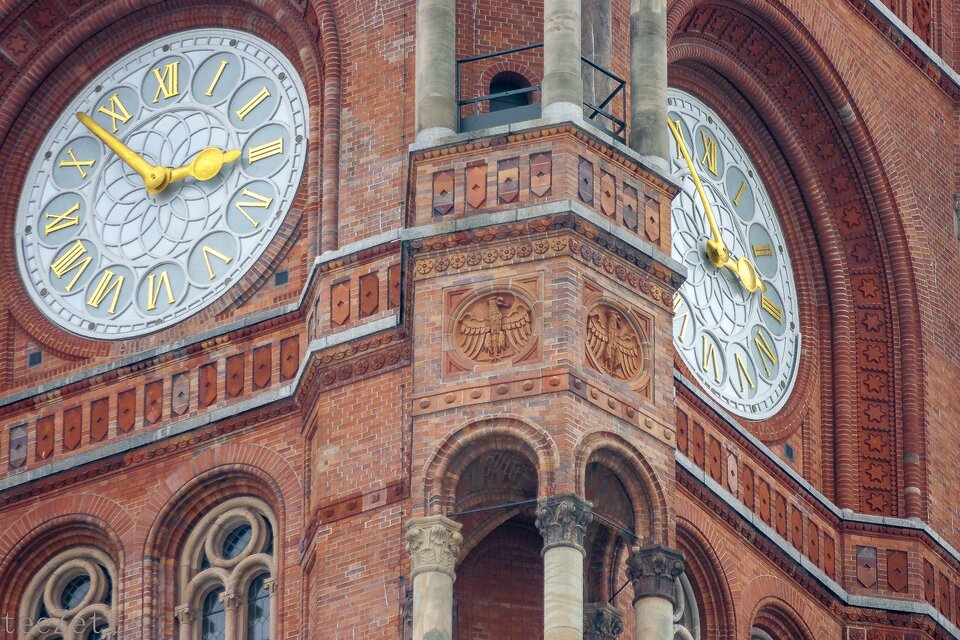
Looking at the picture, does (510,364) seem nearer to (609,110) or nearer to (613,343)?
(613,343)

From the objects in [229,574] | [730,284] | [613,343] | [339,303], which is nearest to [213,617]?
Answer: [229,574]

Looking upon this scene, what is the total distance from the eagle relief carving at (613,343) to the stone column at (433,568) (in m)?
2.13

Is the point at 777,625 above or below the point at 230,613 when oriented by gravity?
above

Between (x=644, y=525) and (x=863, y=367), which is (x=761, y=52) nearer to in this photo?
(x=863, y=367)

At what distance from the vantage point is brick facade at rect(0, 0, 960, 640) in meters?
39.7

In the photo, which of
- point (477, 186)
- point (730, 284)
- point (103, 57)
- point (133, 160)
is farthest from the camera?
point (730, 284)

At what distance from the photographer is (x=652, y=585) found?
3950cm

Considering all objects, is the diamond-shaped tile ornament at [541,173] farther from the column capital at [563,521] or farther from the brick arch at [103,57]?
the brick arch at [103,57]

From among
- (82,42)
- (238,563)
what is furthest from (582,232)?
(82,42)

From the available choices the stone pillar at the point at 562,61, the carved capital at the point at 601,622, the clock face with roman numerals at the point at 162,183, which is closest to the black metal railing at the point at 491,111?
the stone pillar at the point at 562,61

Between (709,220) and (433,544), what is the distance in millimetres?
9111

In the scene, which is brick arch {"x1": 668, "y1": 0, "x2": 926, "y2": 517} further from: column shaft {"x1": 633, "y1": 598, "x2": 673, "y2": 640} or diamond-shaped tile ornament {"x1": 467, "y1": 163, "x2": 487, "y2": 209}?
column shaft {"x1": 633, "y1": 598, "x2": 673, "y2": 640}

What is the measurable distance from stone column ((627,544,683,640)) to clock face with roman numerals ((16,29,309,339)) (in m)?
6.32

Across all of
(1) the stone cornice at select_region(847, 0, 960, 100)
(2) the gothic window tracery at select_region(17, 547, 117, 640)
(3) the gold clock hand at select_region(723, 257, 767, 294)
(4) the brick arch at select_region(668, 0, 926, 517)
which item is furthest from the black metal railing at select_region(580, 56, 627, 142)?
(1) the stone cornice at select_region(847, 0, 960, 100)
